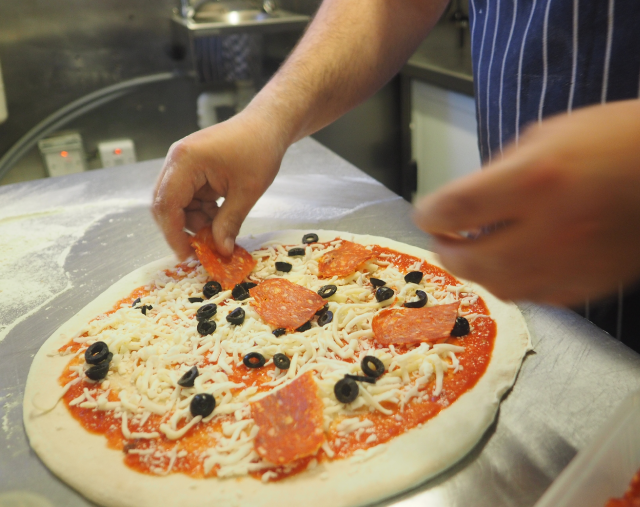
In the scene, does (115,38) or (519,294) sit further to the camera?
(115,38)

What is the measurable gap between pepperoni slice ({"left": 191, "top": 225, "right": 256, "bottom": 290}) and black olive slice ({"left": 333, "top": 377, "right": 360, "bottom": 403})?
43 centimetres

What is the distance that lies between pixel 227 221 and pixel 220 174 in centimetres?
11

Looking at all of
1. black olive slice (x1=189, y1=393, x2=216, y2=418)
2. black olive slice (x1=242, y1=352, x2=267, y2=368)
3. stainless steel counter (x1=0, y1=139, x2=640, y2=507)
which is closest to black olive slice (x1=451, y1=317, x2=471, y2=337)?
stainless steel counter (x1=0, y1=139, x2=640, y2=507)

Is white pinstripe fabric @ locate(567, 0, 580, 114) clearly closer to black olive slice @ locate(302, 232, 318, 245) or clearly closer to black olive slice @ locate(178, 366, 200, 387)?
black olive slice @ locate(302, 232, 318, 245)

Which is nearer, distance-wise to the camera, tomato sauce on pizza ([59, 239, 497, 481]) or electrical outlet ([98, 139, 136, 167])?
tomato sauce on pizza ([59, 239, 497, 481])

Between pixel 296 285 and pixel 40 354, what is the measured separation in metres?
0.53

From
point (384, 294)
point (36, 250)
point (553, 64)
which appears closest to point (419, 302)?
point (384, 294)

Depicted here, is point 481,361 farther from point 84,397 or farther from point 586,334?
point 84,397

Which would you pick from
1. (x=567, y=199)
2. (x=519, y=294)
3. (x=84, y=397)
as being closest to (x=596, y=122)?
(x=567, y=199)

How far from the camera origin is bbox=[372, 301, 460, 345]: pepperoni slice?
3.42ft

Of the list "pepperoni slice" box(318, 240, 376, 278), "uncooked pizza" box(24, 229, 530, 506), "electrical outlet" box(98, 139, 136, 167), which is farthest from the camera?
"electrical outlet" box(98, 139, 136, 167)

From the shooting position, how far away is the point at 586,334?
106 cm

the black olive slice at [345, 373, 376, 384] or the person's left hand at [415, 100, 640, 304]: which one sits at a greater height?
the person's left hand at [415, 100, 640, 304]

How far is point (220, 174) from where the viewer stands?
130 cm
